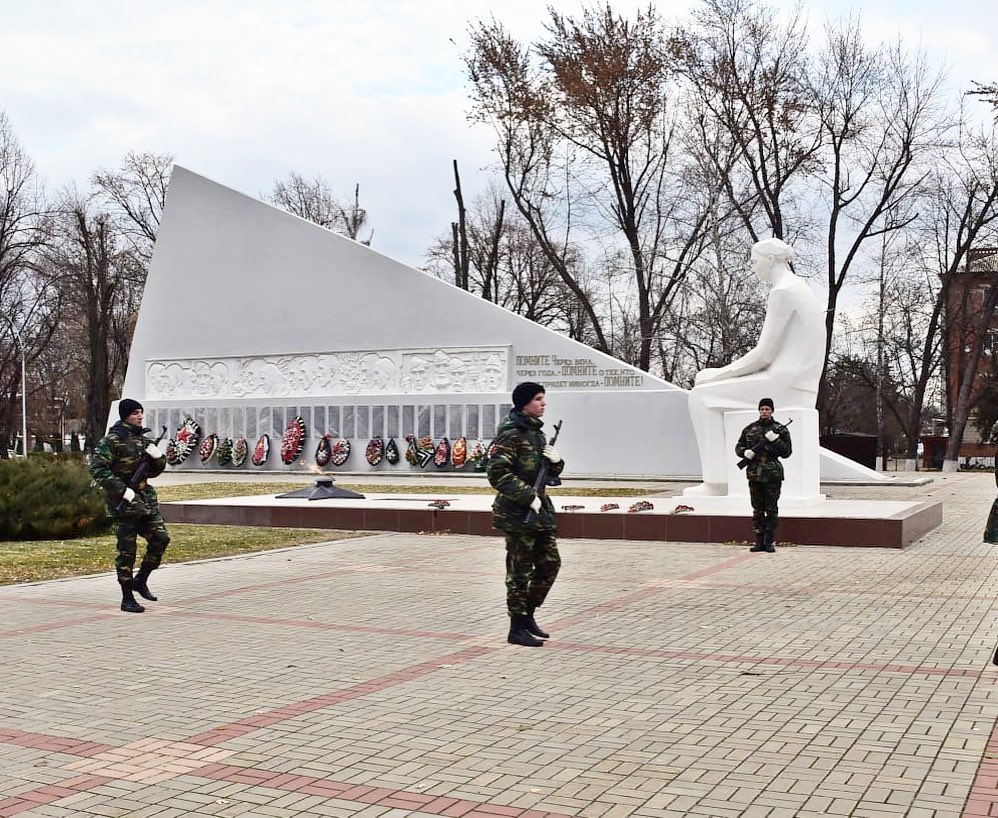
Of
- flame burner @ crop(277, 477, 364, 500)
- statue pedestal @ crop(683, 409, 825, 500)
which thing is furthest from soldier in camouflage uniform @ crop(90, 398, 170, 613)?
flame burner @ crop(277, 477, 364, 500)

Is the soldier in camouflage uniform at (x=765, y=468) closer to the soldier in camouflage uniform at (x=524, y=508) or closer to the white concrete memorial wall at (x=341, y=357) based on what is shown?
the soldier in camouflage uniform at (x=524, y=508)

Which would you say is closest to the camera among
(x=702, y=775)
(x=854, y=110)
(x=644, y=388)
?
(x=702, y=775)

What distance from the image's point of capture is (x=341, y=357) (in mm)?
33188

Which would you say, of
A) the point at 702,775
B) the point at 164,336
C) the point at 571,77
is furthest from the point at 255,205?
the point at 702,775

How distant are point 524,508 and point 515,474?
220 mm

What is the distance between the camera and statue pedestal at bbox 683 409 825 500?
16016 millimetres

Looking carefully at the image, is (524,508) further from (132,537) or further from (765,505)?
(765,505)

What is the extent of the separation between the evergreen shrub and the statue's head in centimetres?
974

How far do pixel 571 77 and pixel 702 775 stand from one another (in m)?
36.3

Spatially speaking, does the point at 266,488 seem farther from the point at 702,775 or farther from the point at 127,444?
the point at 702,775

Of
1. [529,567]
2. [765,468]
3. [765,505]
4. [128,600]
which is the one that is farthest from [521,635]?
[765,505]

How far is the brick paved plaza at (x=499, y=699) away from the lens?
464cm

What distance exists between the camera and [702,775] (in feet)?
15.9

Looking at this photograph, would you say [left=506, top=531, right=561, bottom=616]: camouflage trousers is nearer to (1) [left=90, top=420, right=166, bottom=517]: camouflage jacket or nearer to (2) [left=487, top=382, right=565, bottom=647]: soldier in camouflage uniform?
(2) [left=487, top=382, right=565, bottom=647]: soldier in camouflage uniform
